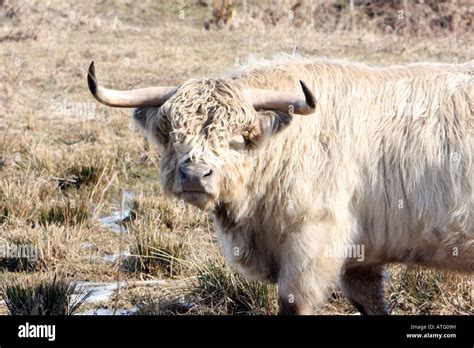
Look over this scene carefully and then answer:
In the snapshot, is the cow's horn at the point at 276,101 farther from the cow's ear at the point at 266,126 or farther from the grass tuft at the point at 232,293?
the grass tuft at the point at 232,293

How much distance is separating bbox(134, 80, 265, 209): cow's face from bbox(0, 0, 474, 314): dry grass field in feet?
2.59

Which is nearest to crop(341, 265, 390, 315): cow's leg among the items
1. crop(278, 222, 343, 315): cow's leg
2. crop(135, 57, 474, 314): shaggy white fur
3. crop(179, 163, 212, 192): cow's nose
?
crop(135, 57, 474, 314): shaggy white fur

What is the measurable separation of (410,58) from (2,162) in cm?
871

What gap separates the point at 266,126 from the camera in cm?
529

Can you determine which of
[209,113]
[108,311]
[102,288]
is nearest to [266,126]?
[209,113]

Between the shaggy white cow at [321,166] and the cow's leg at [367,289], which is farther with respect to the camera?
the cow's leg at [367,289]

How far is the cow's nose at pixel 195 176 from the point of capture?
4.98 metres

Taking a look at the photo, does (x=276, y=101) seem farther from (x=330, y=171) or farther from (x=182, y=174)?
(x=182, y=174)

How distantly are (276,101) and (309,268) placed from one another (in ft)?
3.11

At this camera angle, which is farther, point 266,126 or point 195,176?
point 266,126

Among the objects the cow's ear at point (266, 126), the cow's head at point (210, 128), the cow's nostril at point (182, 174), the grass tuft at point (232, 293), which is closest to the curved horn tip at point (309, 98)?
the cow's head at point (210, 128)

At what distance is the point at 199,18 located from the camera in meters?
21.2

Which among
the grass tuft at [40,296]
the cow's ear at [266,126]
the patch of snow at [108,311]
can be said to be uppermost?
the cow's ear at [266,126]
